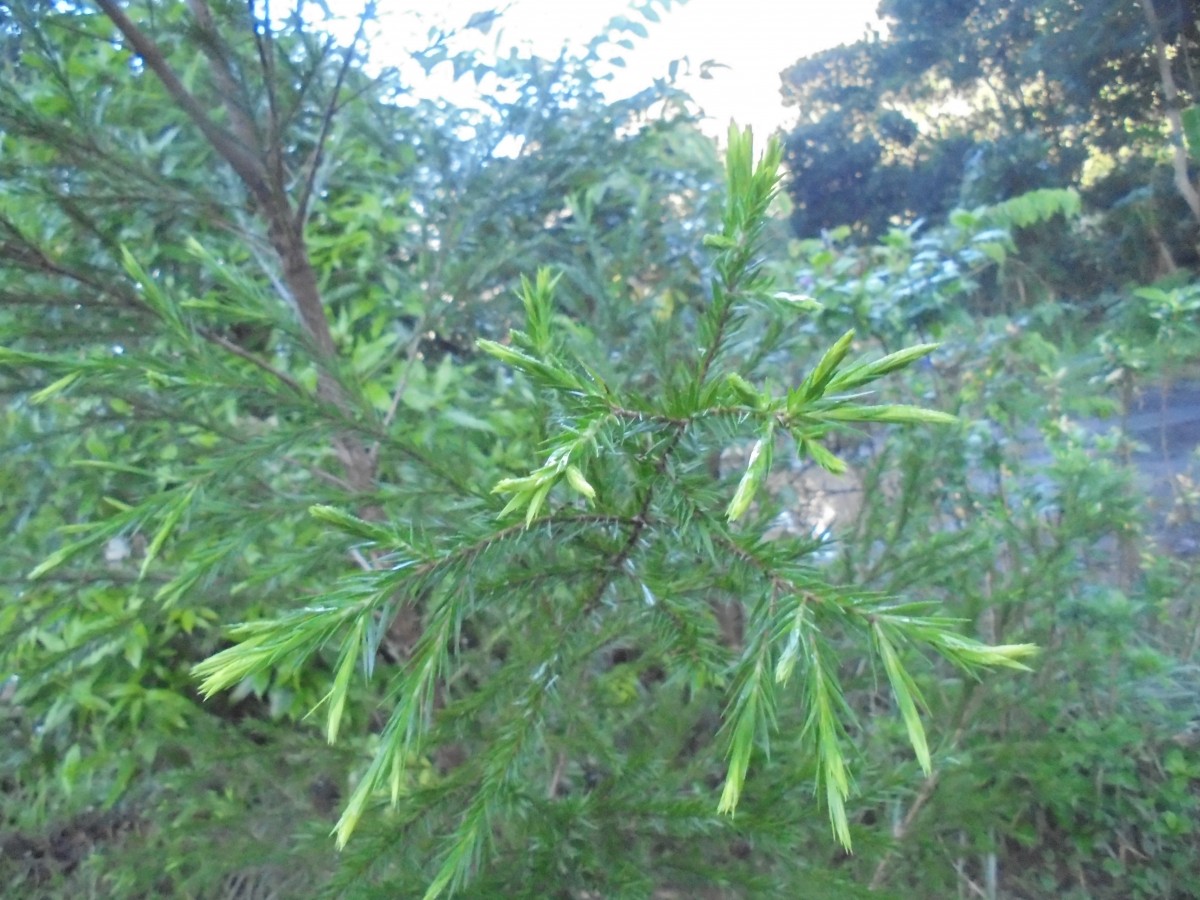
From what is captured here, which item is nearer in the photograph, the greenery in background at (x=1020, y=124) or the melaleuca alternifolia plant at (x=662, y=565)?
the melaleuca alternifolia plant at (x=662, y=565)

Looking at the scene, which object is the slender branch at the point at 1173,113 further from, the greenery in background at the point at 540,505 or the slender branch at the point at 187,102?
the slender branch at the point at 187,102

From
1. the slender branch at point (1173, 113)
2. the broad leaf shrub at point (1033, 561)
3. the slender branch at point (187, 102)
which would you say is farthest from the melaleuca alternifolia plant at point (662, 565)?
the slender branch at point (1173, 113)

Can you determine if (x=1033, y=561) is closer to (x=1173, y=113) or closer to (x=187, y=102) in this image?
(x=1173, y=113)

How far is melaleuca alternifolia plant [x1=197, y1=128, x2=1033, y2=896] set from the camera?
1.65 feet

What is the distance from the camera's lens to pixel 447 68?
6.00ft

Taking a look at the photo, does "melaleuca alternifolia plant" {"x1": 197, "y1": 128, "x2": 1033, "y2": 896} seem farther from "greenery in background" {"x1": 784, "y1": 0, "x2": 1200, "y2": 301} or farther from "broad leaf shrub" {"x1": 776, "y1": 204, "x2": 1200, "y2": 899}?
"greenery in background" {"x1": 784, "y1": 0, "x2": 1200, "y2": 301}

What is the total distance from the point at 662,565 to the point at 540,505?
1.23ft

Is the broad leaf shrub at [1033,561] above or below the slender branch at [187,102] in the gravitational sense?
below

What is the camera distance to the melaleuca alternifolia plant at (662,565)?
1.65ft

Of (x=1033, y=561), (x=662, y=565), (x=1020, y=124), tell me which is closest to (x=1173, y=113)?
(x=1020, y=124)

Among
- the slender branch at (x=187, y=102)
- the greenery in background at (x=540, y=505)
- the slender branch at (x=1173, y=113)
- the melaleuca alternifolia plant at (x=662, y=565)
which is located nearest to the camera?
the melaleuca alternifolia plant at (x=662, y=565)

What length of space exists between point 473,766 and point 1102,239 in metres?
1.92

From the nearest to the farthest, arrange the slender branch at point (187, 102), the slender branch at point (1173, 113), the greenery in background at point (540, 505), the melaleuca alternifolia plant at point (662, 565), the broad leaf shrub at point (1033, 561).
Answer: the melaleuca alternifolia plant at point (662, 565), the greenery in background at point (540, 505), the slender branch at point (187, 102), the broad leaf shrub at point (1033, 561), the slender branch at point (1173, 113)

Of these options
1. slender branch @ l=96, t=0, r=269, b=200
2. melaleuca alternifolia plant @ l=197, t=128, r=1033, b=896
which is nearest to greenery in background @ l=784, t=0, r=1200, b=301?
slender branch @ l=96, t=0, r=269, b=200
